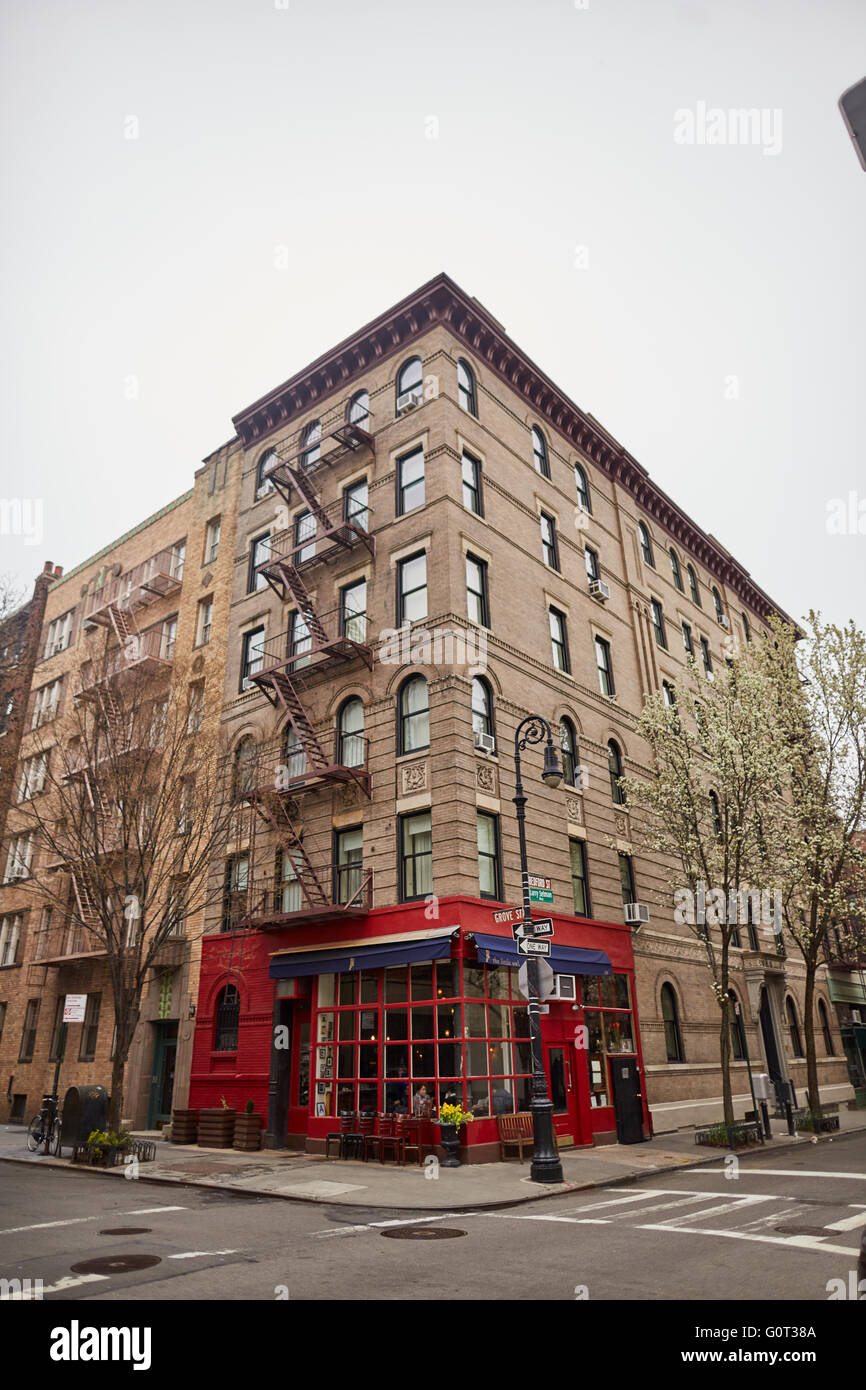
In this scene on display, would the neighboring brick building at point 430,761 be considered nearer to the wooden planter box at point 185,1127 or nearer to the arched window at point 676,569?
the wooden planter box at point 185,1127

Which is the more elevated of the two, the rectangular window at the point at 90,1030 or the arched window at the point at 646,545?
the arched window at the point at 646,545

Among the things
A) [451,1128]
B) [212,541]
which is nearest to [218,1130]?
[451,1128]

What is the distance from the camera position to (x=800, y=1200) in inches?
491

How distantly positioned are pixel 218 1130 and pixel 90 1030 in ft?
32.1

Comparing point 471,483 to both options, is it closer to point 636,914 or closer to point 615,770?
point 615,770

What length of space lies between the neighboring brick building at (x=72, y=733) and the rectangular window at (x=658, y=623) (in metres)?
15.7

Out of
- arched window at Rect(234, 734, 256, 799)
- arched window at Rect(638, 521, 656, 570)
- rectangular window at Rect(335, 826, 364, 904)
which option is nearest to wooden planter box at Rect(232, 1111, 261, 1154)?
rectangular window at Rect(335, 826, 364, 904)

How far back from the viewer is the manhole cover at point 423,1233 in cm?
1007

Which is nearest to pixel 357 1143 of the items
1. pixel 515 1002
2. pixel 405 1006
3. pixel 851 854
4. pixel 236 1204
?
pixel 405 1006

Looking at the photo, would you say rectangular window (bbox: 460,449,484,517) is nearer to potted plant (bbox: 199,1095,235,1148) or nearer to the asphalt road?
the asphalt road

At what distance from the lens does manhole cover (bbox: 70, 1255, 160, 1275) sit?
26.4 feet

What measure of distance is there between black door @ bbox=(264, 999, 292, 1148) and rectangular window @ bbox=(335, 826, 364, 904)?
3.34m

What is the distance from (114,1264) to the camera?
8367 mm

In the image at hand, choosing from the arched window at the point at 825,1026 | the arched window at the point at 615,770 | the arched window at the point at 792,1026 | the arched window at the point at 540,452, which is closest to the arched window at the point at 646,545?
the arched window at the point at 540,452
